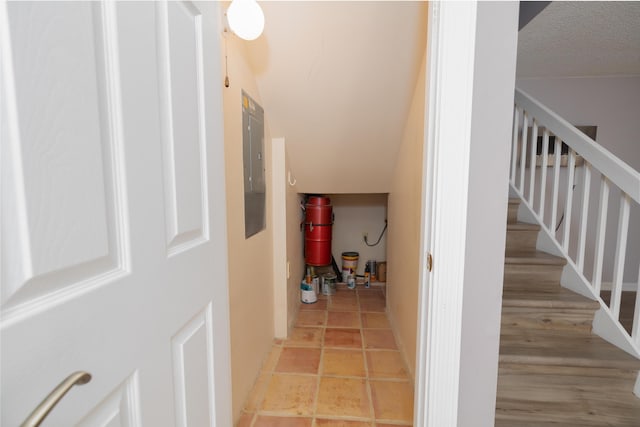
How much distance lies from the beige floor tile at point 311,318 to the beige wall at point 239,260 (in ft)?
2.05

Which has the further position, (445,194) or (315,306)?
(315,306)

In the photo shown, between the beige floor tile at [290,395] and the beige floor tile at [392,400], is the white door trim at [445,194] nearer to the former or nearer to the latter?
the beige floor tile at [392,400]

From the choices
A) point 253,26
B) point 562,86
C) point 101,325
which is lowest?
point 101,325

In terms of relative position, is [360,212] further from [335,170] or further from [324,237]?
[335,170]

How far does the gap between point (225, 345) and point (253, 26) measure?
1.17 meters

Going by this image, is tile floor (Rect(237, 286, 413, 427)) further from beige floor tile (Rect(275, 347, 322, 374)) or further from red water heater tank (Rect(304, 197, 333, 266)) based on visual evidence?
red water heater tank (Rect(304, 197, 333, 266))

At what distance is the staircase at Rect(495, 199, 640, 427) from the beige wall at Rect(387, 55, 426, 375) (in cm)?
48

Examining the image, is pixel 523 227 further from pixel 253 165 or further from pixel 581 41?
pixel 253 165

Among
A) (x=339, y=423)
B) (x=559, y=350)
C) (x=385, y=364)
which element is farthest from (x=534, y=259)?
(x=339, y=423)

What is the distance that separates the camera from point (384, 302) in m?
2.77

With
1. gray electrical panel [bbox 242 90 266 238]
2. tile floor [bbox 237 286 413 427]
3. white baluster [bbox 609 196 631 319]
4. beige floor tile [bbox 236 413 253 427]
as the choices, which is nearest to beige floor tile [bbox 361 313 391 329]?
tile floor [bbox 237 286 413 427]

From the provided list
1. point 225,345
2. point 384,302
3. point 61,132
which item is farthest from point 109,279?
point 384,302

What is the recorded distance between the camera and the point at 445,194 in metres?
0.73

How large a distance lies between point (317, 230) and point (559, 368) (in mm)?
1942
